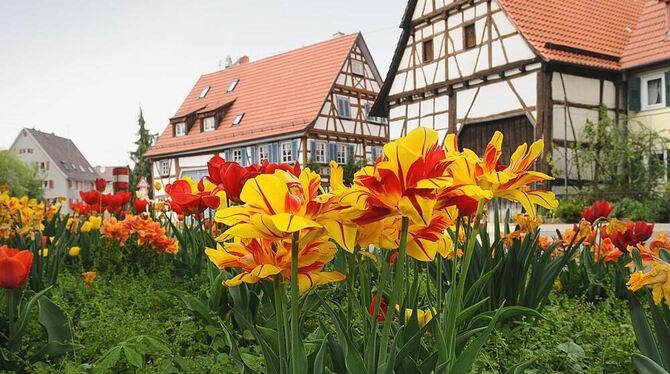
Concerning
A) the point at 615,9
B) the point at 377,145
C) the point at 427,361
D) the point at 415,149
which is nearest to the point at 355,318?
the point at 427,361

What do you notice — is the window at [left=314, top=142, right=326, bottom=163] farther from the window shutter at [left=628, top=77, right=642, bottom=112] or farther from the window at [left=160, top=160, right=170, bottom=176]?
the window shutter at [left=628, top=77, right=642, bottom=112]

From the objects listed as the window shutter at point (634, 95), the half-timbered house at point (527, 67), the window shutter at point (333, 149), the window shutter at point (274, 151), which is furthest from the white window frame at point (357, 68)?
the window shutter at point (634, 95)

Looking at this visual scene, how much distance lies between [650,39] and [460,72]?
4.53 m

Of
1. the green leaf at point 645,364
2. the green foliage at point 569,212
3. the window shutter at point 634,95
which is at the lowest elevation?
the green foliage at point 569,212

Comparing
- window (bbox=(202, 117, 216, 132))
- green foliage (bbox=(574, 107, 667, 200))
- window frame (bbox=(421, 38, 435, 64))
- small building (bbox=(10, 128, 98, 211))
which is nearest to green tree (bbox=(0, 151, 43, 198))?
small building (bbox=(10, 128, 98, 211))

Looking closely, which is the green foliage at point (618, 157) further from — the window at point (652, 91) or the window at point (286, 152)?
the window at point (286, 152)

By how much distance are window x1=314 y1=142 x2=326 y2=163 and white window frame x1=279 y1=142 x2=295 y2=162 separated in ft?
3.19

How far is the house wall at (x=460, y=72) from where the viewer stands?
13.6m

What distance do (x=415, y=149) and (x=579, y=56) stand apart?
558 inches

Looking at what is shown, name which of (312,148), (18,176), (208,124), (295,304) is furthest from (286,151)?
(18,176)

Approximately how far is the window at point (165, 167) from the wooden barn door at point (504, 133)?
49.5ft

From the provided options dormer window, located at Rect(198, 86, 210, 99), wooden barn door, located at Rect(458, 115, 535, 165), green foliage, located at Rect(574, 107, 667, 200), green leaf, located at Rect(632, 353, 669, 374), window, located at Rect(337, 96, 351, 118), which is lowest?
green leaf, located at Rect(632, 353, 669, 374)

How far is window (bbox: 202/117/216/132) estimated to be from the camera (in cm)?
2436

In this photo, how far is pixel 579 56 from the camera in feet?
45.0
